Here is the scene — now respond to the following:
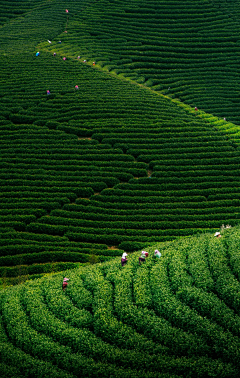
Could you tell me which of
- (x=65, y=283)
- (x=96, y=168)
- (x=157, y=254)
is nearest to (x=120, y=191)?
(x=96, y=168)

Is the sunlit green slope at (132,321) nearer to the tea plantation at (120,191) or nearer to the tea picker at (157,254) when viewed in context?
the tea plantation at (120,191)

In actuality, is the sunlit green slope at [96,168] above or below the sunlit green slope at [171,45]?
below

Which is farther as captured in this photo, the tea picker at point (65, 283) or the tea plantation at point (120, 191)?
the tea picker at point (65, 283)

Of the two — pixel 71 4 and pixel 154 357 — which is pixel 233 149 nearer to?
pixel 154 357

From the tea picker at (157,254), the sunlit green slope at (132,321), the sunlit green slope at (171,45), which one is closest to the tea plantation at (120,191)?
the sunlit green slope at (132,321)

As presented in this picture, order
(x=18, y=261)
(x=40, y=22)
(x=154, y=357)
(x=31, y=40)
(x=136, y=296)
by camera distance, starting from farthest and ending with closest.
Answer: (x=40, y=22) < (x=31, y=40) < (x=18, y=261) < (x=136, y=296) < (x=154, y=357)

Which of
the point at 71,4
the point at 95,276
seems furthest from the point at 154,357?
the point at 71,4

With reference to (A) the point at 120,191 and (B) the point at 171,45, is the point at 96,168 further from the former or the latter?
(B) the point at 171,45

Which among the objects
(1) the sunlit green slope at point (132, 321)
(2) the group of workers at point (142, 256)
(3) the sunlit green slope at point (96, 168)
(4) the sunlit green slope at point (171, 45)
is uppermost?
(4) the sunlit green slope at point (171, 45)

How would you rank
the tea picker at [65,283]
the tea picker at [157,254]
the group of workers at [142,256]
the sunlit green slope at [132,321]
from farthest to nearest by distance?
the tea picker at [157,254] < the group of workers at [142,256] < the tea picker at [65,283] < the sunlit green slope at [132,321]
